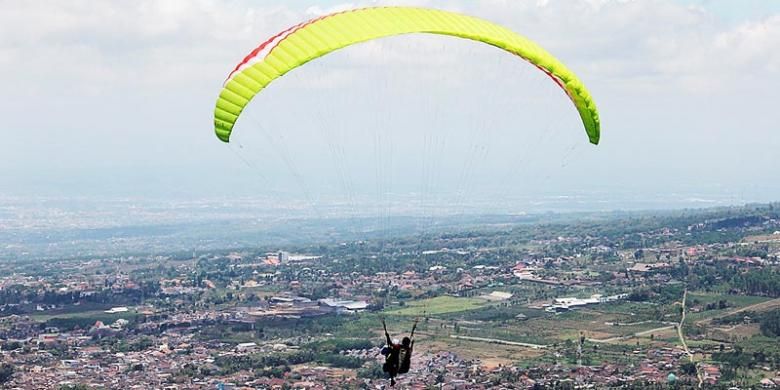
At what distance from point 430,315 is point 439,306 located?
3346mm

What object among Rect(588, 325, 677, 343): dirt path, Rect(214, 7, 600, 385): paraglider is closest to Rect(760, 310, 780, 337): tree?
Rect(588, 325, 677, 343): dirt path

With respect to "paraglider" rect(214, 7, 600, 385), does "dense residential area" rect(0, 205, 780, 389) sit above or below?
below

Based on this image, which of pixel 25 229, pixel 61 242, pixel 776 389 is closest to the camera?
pixel 776 389

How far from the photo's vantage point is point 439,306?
6134cm

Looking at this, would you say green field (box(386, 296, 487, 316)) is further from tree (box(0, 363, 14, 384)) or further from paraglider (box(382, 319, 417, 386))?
paraglider (box(382, 319, 417, 386))

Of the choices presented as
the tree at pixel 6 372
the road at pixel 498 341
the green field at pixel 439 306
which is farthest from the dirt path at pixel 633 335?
the tree at pixel 6 372

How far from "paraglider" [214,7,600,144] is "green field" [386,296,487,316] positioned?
42169 mm

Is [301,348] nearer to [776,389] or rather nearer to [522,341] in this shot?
[522,341]

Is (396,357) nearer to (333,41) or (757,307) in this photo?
(333,41)

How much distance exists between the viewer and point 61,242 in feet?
457

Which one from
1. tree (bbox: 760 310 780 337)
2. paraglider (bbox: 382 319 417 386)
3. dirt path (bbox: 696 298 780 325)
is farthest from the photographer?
dirt path (bbox: 696 298 780 325)

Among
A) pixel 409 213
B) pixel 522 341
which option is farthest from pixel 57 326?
pixel 409 213

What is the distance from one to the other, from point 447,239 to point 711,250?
108ft

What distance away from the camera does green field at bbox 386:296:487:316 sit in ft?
192
